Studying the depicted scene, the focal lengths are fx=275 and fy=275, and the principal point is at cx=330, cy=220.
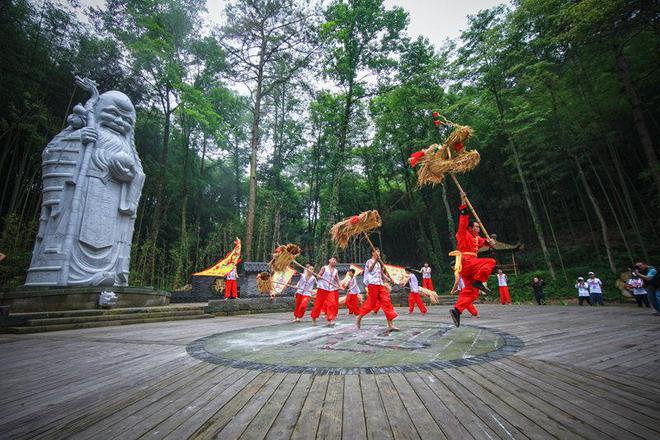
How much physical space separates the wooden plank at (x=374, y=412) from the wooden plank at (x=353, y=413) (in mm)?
31

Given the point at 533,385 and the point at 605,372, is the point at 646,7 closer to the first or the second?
the point at 605,372

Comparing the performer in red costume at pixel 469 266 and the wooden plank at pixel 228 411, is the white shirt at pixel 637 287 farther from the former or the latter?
the wooden plank at pixel 228 411

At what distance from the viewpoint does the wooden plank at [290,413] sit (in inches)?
64.0

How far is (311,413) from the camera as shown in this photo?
1.89 m

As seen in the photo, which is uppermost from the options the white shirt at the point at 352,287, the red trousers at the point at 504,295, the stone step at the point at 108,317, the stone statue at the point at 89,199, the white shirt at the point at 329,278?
the stone statue at the point at 89,199

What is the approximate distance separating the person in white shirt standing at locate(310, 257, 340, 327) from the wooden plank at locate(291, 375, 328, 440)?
443 cm

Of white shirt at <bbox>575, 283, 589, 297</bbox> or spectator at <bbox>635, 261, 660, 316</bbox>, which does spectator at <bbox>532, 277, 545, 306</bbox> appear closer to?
white shirt at <bbox>575, 283, 589, 297</bbox>

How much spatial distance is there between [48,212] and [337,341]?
10.0 m

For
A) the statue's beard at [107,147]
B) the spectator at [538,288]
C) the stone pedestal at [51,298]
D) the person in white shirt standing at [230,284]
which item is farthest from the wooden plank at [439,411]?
the spectator at [538,288]

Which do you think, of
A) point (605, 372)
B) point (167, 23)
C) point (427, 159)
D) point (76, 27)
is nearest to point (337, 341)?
point (605, 372)

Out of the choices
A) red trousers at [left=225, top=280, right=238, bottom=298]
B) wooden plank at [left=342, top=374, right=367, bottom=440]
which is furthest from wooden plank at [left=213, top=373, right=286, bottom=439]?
red trousers at [left=225, top=280, right=238, bottom=298]

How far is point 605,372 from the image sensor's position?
2.58 m

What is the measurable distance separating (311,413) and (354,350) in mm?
2003

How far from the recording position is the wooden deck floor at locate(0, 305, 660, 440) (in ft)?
5.43
